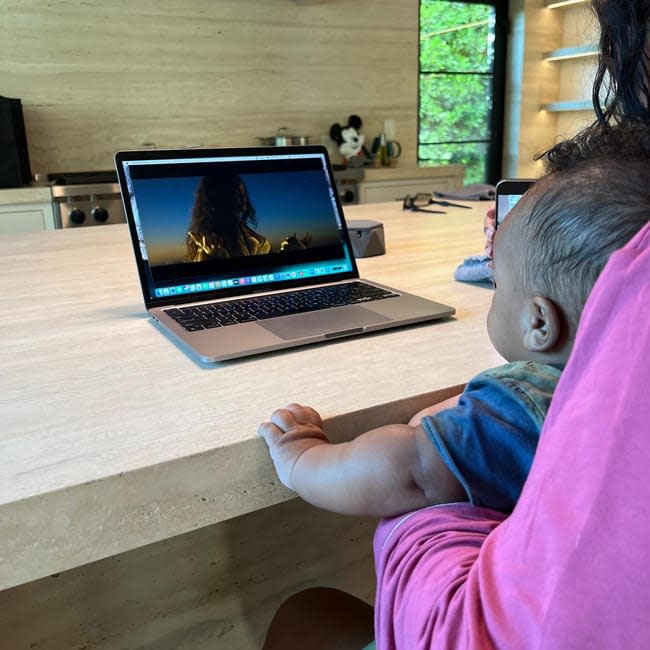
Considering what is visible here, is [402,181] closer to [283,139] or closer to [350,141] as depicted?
[350,141]

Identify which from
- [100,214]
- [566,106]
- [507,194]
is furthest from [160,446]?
[566,106]

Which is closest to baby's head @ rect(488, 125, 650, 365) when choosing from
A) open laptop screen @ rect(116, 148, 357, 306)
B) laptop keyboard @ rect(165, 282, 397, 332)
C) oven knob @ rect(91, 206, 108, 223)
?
laptop keyboard @ rect(165, 282, 397, 332)

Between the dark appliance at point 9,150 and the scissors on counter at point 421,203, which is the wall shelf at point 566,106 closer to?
the scissors on counter at point 421,203

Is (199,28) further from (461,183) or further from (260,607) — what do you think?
(260,607)

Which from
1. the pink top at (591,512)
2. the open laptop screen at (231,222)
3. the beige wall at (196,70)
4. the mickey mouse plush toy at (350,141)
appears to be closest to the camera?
the pink top at (591,512)

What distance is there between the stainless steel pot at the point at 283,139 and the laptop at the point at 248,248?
278 centimetres

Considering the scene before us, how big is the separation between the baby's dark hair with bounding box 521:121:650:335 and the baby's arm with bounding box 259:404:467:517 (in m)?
0.16

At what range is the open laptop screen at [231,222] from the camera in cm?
96

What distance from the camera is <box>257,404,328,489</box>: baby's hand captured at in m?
0.57

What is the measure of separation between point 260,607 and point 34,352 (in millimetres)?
658

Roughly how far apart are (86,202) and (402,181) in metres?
1.74

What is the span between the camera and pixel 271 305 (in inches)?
36.7

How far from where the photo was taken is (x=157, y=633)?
1124mm

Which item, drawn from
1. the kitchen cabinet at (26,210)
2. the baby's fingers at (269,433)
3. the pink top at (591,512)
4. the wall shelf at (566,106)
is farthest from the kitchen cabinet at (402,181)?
the pink top at (591,512)
